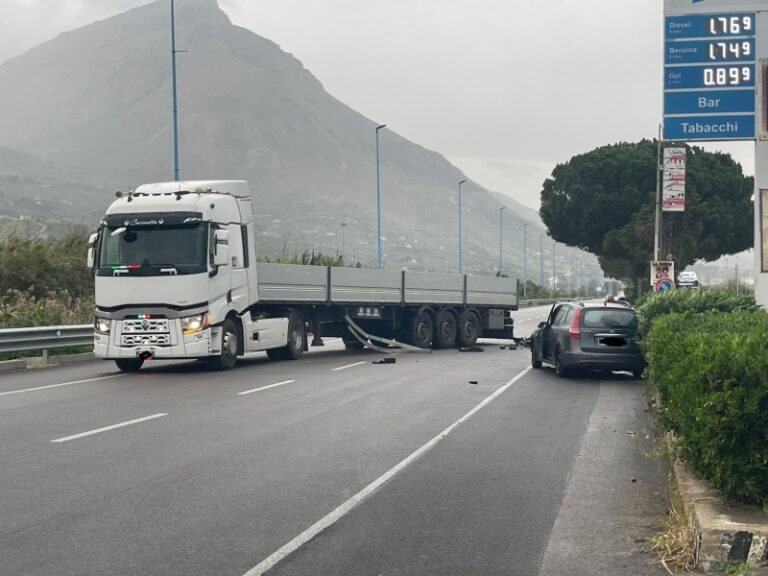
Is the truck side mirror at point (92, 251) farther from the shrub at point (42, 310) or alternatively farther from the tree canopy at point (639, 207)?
the tree canopy at point (639, 207)

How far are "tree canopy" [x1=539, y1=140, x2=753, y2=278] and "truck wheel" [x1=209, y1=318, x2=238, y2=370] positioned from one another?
4417 cm

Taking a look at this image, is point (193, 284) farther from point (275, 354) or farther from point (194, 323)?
point (275, 354)

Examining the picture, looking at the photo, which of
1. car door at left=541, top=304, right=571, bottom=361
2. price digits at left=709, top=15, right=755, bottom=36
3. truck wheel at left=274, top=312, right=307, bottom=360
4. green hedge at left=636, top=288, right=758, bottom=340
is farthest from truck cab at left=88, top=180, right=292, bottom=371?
price digits at left=709, top=15, right=755, bottom=36

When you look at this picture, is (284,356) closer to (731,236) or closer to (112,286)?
(112,286)

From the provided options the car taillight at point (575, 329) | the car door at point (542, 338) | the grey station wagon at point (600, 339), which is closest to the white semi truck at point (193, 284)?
the car door at point (542, 338)

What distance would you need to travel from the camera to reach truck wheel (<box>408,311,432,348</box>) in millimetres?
28484

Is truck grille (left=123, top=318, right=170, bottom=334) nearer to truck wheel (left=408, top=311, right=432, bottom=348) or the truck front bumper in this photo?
the truck front bumper

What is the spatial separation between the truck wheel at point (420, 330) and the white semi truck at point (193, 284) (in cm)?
400

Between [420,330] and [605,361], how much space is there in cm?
1038

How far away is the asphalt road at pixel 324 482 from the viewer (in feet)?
20.2

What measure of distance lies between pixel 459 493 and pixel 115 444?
13.3 ft

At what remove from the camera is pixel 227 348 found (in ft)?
66.9

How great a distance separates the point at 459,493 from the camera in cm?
815

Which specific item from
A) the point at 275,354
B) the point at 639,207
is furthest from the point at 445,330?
the point at 639,207
